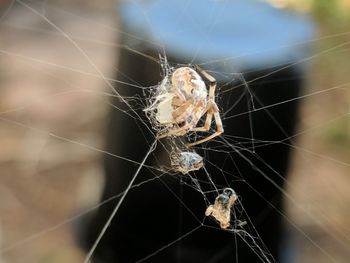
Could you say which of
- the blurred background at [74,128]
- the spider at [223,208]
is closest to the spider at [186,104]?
the spider at [223,208]

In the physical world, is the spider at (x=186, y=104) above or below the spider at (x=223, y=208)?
above

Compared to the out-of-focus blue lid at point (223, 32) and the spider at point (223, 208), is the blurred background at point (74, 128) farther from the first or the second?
the spider at point (223, 208)

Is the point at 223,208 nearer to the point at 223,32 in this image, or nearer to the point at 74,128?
the point at 223,32

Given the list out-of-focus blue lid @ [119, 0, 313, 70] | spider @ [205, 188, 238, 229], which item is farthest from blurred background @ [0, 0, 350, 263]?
spider @ [205, 188, 238, 229]

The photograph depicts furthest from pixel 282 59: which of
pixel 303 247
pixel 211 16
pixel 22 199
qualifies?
pixel 22 199

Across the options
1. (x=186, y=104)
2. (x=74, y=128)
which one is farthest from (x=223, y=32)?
(x=74, y=128)

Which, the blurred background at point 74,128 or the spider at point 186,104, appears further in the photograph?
the blurred background at point 74,128
